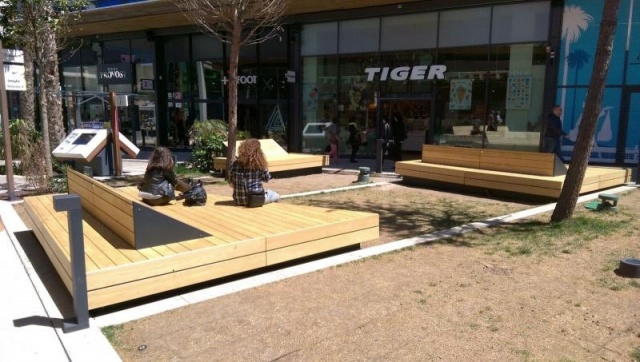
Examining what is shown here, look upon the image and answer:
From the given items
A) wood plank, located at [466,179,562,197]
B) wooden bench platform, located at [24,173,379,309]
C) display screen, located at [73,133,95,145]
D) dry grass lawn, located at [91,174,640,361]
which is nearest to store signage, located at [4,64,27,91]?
display screen, located at [73,133,95,145]

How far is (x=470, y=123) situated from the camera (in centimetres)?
1540

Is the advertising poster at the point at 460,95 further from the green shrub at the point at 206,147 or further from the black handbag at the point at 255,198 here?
the black handbag at the point at 255,198

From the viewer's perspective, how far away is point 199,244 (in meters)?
4.62

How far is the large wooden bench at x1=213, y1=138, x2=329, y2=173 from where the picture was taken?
1221cm

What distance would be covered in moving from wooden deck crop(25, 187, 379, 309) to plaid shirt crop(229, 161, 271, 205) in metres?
0.16

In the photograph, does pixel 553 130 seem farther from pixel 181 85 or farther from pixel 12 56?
pixel 181 85

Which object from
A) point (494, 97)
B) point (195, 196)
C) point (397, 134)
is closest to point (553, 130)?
point (494, 97)

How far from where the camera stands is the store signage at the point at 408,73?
15.6 meters

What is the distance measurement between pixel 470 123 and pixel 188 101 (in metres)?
12.4

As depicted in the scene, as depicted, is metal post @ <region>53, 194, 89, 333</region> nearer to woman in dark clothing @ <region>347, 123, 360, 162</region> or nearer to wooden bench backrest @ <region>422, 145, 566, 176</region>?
wooden bench backrest @ <region>422, 145, 566, 176</region>

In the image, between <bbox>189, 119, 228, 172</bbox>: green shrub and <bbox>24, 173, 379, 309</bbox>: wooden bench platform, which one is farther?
<bbox>189, 119, 228, 172</bbox>: green shrub

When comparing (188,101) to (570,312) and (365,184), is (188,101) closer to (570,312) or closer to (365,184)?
(365,184)

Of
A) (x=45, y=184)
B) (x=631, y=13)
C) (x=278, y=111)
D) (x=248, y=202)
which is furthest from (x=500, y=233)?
(x=278, y=111)

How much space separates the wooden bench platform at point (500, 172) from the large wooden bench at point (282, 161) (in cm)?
257
